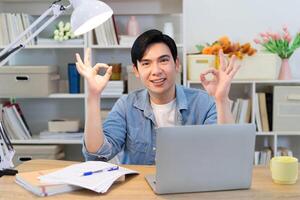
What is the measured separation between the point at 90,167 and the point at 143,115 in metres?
0.52

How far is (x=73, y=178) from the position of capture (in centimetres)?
133

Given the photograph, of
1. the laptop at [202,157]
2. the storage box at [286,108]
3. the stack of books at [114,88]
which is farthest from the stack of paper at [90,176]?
the storage box at [286,108]

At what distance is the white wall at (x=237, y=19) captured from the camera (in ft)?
10.5

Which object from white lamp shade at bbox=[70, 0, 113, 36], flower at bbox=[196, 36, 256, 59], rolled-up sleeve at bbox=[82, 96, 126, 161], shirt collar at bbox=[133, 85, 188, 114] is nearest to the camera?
white lamp shade at bbox=[70, 0, 113, 36]

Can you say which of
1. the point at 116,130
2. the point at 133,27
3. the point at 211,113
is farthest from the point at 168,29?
the point at 116,130

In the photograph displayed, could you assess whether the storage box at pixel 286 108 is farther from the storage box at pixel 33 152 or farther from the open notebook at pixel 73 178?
the open notebook at pixel 73 178

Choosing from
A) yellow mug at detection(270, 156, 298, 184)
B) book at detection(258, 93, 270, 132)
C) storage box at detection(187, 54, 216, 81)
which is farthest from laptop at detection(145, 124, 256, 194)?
book at detection(258, 93, 270, 132)

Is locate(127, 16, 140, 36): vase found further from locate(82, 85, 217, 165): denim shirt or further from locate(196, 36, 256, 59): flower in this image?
locate(82, 85, 217, 165): denim shirt

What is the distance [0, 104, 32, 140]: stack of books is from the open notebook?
1.70 metres

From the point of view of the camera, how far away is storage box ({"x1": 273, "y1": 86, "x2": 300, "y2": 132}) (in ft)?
9.64

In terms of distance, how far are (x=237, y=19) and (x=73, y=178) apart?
2.29m

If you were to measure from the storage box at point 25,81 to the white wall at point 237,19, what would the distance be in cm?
112

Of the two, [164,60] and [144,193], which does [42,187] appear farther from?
[164,60]

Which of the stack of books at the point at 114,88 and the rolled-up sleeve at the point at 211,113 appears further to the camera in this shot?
the stack of books at the point at 114,88
